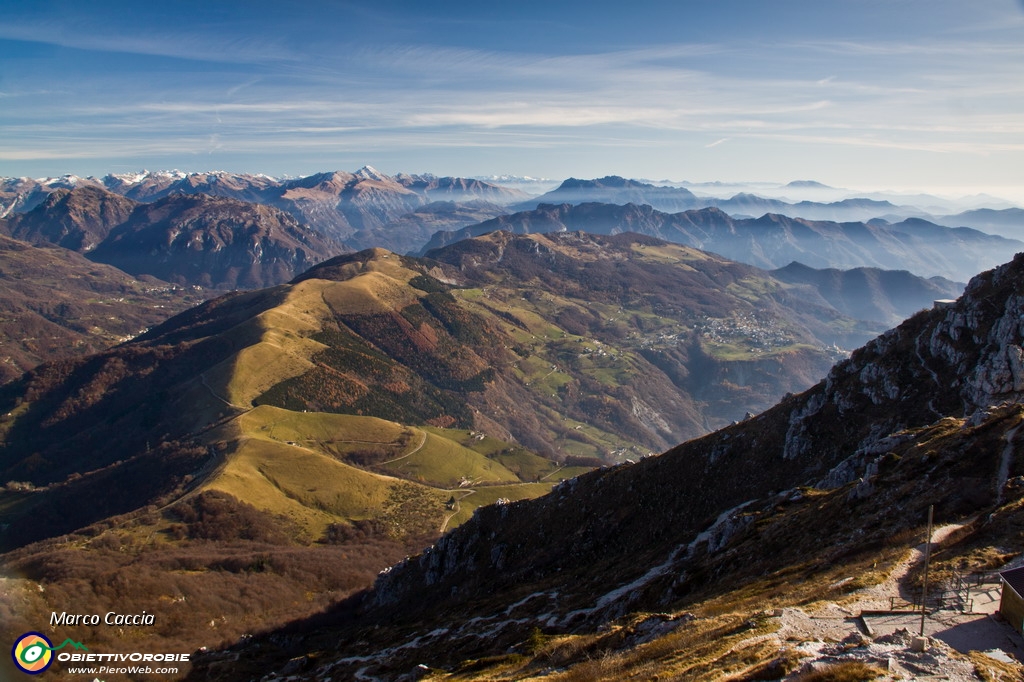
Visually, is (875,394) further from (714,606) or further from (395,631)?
(395,631)

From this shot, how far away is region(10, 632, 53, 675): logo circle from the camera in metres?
85.9

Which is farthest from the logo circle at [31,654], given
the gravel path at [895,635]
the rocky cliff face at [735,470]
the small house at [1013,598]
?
the small house at [1013,598]

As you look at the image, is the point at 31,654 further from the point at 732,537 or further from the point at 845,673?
the point at 845,673

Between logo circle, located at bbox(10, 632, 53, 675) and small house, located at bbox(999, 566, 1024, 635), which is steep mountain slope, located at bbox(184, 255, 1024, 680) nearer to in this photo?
small house, located at bbox(999, 566, 1024, 635)

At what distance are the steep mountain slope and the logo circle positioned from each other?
78.7 ft

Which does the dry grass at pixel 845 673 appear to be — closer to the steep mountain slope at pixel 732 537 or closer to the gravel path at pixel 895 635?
the gravel path at pixel 895 635

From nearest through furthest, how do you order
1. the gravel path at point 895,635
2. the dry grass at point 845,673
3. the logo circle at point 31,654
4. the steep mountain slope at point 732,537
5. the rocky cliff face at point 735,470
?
the dry grass at point 845,673 < the gravel path at point 895,635 < the steep mountain slope at point 732,537 < the rocky cliff face at point 735,470 < the logo circle at point 31,654

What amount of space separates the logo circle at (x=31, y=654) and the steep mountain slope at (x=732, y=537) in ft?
78.7

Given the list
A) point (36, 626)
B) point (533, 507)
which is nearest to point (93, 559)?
point (36, 626)

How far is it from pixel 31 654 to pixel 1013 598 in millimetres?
126121

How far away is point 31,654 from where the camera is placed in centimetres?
9000

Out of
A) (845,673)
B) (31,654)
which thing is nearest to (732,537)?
(845,673)

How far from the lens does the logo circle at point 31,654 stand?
8594 cm

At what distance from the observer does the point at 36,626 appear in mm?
111625
